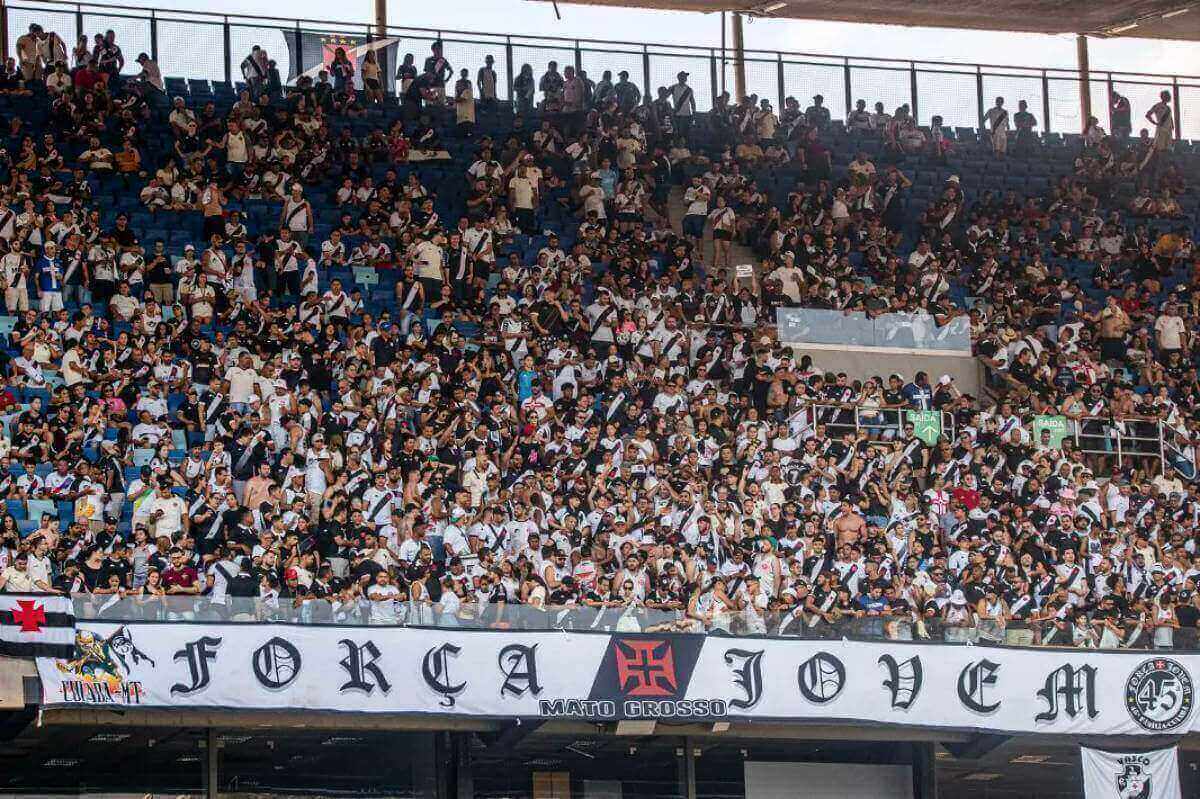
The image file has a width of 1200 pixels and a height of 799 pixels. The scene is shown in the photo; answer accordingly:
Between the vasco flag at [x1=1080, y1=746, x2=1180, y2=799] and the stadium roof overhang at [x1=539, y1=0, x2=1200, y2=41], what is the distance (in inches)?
669

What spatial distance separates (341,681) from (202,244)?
9452 millimetres

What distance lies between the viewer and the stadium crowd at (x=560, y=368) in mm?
25469

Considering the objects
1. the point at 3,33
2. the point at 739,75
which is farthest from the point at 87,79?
the point at 739,75

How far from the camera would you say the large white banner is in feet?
74.6

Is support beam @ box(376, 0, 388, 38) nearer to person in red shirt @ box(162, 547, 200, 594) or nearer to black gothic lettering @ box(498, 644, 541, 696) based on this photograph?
person in red shirt @ box(162, 547, 200, 594)

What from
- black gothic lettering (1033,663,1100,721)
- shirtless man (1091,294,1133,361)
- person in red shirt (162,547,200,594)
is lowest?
black gothic lettering (1033,663,1100,721)

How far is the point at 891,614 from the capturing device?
25734 millimetres

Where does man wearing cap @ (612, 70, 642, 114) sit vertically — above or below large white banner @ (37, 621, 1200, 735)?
above

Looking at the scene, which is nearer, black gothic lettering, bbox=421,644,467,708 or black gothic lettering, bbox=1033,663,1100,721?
black gothic lettering, bbox=421,644,467,708

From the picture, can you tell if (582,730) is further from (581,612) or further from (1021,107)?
(1021,107)

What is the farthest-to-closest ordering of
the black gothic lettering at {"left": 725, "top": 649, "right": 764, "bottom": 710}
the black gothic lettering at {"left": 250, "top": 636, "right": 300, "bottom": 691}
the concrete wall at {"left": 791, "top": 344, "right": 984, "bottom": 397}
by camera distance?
the concrete wall at {"left": 791, "top": 344, "right": 984, "bottom": 397} → the black gothic lettering at {"left": 725, "top": 649, "right": 764, "bottom": 710} → the black gothic lettering at {"left": 250, "top": 636, "right": 300, "bottom": 691}

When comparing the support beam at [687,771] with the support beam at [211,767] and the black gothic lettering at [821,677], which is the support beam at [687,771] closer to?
the black gothic lettering at [821,677]

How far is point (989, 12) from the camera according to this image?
40.4 meters

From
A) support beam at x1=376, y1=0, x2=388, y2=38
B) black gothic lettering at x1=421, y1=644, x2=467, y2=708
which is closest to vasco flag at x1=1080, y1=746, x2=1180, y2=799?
black gothic lettering at x1=421, y1=644, x2=467, y2=708
